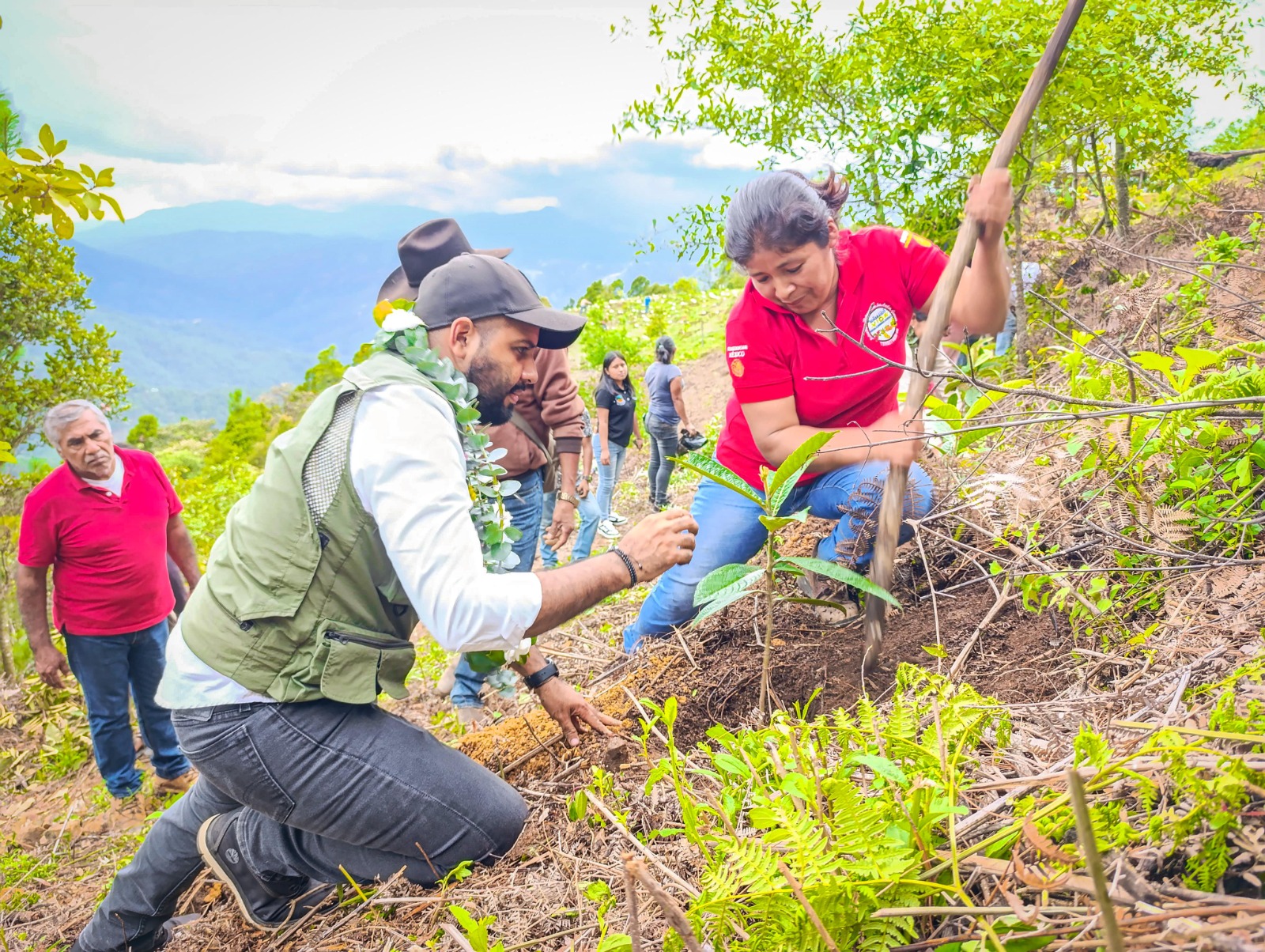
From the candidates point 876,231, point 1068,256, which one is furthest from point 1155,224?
point 876,231

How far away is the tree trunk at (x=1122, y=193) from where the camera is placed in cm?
535

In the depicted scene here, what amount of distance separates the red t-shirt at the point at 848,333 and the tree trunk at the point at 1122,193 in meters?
3.56

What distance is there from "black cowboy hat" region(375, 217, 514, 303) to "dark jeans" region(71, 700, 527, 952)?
94.0 inches

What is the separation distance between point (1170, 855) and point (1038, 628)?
50.7 inches

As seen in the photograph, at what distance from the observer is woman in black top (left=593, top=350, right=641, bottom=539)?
7941 mm

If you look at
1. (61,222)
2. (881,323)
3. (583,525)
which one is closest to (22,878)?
(61,222)

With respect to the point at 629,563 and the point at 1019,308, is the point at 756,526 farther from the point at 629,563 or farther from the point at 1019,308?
the point at 1019,308

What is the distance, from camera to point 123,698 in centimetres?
431

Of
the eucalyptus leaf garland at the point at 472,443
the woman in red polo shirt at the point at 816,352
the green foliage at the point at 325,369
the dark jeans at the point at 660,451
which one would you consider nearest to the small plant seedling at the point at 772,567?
Result: the woman in red polo shirt at the point at 816,352

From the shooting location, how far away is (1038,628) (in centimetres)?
225

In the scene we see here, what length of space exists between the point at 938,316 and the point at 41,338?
854cm

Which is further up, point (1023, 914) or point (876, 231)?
point (876, 231)

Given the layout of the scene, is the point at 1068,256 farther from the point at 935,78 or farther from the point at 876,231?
the point at 876,231

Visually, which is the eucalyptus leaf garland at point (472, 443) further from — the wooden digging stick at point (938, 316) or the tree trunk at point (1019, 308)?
the tree trunk at point (1019, 308)
